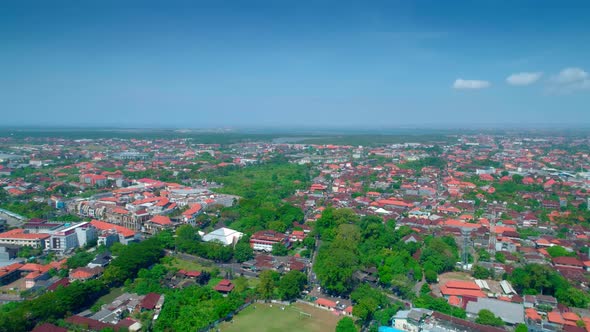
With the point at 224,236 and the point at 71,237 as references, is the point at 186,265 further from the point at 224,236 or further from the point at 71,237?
the point at 71,237

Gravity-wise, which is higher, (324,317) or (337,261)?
(337,261)

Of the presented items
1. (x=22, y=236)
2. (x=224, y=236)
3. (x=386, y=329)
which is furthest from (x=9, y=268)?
(x=386, y=329)

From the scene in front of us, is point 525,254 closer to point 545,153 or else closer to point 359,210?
point 359,210

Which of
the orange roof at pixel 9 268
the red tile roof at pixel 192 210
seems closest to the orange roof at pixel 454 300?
the red tile roof at pixel 192 210

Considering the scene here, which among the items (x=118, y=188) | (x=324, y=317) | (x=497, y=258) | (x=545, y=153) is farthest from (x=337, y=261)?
(x=545, y=153)

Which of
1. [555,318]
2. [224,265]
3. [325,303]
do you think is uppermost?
[555,318]

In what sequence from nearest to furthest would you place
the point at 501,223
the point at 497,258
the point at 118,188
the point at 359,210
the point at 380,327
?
the point at 380,327
the point at 497,258
the point at 501,223
the point at 359,210
the point at 118,188

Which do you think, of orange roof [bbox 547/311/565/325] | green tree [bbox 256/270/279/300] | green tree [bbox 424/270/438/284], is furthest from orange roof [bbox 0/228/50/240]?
orange roof [bbox 547/311/565/325]

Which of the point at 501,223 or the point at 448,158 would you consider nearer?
the point at 501,223
